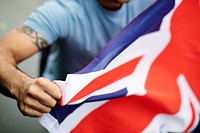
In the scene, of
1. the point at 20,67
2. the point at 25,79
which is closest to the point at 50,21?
the point at 25,79

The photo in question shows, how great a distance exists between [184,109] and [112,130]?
19 cm

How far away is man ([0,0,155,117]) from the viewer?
1.36 metres

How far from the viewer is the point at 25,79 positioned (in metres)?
1.05

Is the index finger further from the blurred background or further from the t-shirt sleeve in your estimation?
the blurred background

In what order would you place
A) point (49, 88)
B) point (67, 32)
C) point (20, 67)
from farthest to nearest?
point (20, 67)
point (67, 32)
point (49, 88)

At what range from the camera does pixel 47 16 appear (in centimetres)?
140

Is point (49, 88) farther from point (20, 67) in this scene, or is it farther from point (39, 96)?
point (20, 67)

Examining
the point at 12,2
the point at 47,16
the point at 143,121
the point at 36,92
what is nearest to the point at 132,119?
the point at 143,121

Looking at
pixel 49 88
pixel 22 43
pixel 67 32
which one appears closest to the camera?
pixel 49 88

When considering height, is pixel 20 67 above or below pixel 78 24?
below

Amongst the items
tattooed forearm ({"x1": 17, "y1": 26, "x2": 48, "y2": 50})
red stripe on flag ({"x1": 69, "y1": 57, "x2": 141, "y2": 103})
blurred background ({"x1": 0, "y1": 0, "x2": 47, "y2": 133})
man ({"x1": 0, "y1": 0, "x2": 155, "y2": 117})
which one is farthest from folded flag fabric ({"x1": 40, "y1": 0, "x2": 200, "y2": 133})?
blurred background ({"x1": 0, "y1": 0, "x2": 47, "y2": 133})

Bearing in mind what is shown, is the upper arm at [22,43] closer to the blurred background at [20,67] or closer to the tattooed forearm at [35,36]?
the tattooed forearm at [35,36]

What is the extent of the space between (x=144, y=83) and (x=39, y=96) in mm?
263

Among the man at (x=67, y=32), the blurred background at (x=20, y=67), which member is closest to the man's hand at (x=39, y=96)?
the man at (x=67, y=32)
